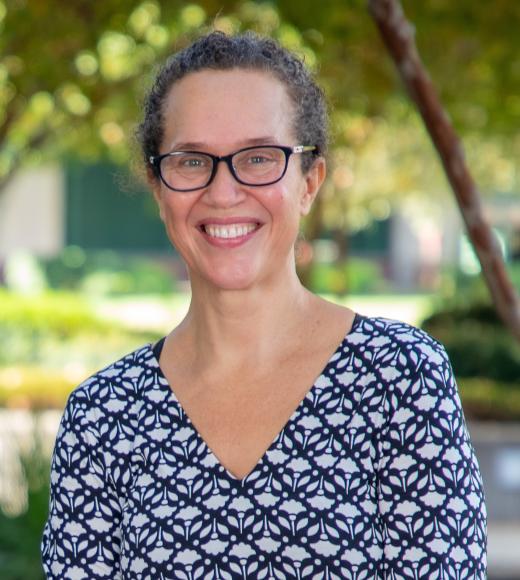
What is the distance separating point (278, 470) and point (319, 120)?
2.24 ft

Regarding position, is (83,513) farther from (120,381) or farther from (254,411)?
(254,411)

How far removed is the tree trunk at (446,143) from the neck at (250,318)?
1580mm

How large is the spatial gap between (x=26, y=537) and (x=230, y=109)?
3920 mm

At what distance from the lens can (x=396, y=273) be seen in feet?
118

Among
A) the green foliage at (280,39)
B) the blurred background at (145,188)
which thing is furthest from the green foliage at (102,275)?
the green foliage at (280,39)

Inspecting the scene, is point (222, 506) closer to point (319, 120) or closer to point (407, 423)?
point (407, 423)

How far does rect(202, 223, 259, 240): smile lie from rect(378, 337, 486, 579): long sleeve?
409mm

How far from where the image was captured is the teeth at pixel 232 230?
2279mm

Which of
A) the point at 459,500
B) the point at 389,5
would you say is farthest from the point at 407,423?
the point at 389,5

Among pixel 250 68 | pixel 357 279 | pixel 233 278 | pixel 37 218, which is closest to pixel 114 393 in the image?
pixel 233 278

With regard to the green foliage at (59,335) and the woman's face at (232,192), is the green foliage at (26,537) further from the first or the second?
the green foliage at (59,335)

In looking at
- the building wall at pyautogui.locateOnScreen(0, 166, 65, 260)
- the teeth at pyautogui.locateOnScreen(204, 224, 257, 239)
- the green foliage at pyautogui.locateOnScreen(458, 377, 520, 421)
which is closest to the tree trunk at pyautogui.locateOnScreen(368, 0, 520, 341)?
the teeth at pyautogui.locateOnScreen(204, 224, 257, 239)

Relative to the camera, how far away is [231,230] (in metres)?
2.28

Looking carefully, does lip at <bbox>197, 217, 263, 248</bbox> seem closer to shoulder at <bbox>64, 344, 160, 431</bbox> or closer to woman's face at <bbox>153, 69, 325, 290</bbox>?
woman's face at <bbox>153, 69, 325, 290</bbox>
